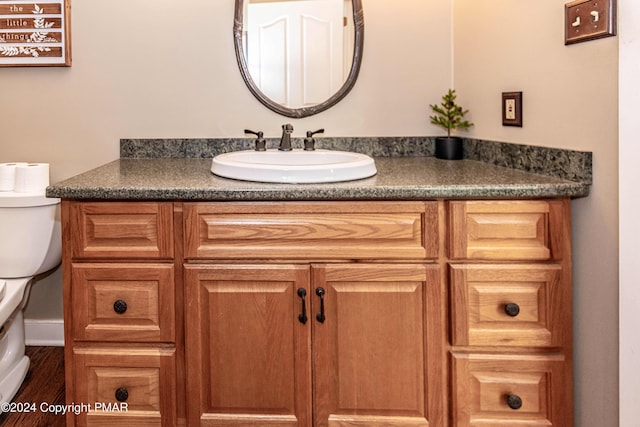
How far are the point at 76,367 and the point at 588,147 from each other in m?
1.45

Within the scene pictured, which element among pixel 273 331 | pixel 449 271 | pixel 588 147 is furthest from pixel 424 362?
pixel 588 147

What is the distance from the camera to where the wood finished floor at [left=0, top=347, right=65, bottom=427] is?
180 cm

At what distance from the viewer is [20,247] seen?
1.94 meters

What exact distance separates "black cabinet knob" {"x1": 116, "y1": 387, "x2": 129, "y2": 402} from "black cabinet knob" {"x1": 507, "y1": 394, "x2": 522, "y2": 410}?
1015 millimetres

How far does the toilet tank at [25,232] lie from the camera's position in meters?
1.91

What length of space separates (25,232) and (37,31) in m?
0.80

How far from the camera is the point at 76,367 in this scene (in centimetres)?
150

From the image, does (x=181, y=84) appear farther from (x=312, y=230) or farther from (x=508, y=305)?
(x=508, y=305)

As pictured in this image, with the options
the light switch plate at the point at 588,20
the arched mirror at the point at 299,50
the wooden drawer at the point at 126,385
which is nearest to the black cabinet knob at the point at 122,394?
the wooden drawer at the point at 126,385

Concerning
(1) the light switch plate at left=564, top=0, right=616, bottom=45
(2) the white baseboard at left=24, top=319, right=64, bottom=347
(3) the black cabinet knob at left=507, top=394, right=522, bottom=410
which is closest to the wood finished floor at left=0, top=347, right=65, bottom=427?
(2) the white baseboard at left=24, top=319, right=64, bottom=347

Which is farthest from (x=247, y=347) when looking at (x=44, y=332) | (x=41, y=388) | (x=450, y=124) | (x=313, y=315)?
(x=44, y=332)

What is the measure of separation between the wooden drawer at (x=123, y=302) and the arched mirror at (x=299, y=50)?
932 millimetres

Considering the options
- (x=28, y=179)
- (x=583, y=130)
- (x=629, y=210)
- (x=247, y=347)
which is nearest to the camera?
(x=629, y=210)

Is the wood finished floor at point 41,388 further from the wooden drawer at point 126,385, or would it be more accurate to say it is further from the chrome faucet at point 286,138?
the chrome faucet at point 286,138
